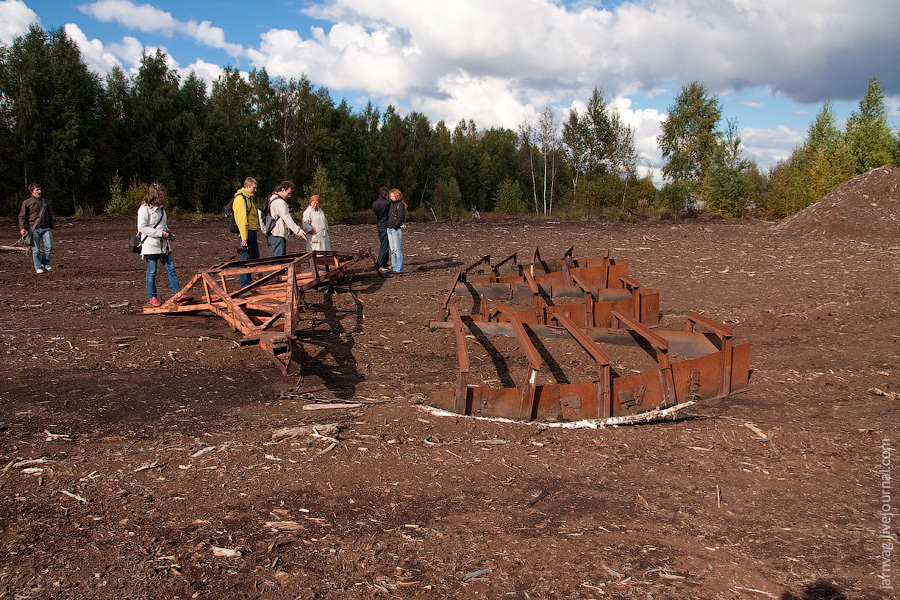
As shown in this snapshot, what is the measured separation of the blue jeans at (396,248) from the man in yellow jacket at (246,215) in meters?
3.25

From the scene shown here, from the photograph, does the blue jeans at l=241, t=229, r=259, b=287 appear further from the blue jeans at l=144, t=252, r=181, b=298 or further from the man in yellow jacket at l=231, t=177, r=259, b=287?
the blue jeans at l=144, t=252, r=181, b=298

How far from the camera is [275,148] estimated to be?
1875 inches

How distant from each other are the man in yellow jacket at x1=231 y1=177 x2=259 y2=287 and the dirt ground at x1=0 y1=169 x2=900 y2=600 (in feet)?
4.53

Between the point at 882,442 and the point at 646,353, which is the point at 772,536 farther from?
the point at 646,353

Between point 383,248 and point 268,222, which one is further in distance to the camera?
point 383,248

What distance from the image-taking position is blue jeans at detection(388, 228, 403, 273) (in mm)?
11891

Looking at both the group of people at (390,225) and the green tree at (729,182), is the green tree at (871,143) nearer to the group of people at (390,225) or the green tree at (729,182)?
the green tree at (729,182)

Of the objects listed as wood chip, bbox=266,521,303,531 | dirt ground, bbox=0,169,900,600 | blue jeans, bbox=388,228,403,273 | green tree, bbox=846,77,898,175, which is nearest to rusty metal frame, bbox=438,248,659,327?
dirt ground, bbox=0,169,900,600

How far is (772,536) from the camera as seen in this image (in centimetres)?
325

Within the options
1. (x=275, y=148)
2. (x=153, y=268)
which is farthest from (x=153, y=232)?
(x=275, y=148)

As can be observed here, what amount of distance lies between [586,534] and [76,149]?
3567cm

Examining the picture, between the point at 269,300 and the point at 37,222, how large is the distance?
6.24 metres

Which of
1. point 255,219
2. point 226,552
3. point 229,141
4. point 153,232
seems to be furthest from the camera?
point 229,141

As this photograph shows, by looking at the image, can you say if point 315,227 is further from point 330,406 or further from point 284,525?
point 284,525
